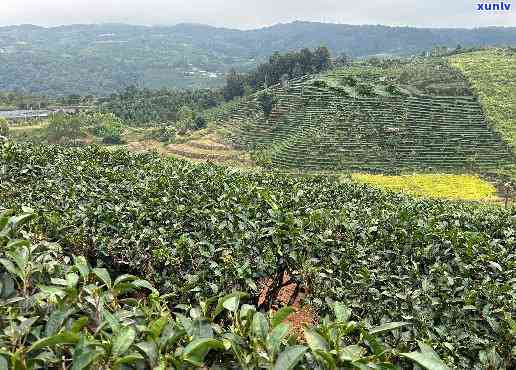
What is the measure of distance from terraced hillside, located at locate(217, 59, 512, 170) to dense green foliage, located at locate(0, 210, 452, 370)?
44561 mm

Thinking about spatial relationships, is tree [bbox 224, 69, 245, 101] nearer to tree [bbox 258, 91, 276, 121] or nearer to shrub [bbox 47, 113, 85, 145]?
tree [bbox 258, 91, 276, 121]

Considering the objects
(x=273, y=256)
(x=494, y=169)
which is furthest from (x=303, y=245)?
(x=494, y=169)

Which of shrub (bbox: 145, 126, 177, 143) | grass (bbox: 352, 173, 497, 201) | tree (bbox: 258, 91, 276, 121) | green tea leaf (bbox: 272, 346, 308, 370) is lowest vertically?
grass (bbox: 352, 173, 497, 201)

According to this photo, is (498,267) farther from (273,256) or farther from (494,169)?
(494,169)

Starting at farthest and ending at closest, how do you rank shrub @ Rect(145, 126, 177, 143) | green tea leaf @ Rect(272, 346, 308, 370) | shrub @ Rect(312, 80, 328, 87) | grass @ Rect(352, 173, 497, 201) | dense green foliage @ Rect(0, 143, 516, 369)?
1. shrub @ Rect(312, 80, 328, 87)
2. shrub @ Rect(145, 126, 177, 143)
3. grass @ Rect(352, 173, 497, 201)
4. dense green foliage @ Rect(0, 143, 516, 369)
5. green tea leaf @ Rect(272, 346, 308, 370)

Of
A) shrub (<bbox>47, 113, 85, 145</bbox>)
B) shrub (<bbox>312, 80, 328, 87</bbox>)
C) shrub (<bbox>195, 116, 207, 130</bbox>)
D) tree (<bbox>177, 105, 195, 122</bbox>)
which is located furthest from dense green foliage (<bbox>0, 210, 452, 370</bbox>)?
tree (<bbox>177, 105, 195, 122</bbox>)

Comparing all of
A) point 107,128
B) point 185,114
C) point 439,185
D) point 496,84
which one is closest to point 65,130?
point 107,128

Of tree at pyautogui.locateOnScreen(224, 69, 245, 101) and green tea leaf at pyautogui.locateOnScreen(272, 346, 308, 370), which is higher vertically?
tree at pyautogui.locateOnScreen(224, 69, 245, 101)

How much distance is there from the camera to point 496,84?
58.6m

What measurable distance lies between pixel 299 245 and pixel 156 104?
79594 mm

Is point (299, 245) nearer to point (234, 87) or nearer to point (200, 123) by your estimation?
point (200, 123)

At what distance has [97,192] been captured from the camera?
747 centimetres

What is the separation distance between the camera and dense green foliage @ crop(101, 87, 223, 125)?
76.4 metres

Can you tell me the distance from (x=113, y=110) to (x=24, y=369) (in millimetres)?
81619
